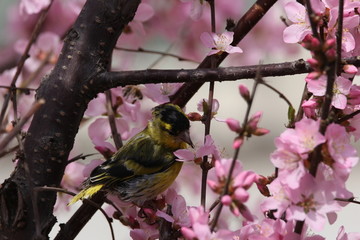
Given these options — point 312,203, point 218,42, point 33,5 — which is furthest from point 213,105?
point 33,5

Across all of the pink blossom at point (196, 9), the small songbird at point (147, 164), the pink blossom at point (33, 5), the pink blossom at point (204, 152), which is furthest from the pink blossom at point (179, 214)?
the pink blossom at point (33, 5)

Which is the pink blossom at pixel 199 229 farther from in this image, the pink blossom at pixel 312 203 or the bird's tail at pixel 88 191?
the bird's tail at pixel 88 191

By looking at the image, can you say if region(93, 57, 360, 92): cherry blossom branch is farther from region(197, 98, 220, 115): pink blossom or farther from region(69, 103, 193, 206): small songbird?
region(69, 103, 193, 206): small songbird

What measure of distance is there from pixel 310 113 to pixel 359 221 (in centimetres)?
204

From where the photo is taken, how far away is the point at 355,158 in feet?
2.45

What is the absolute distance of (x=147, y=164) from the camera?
4.26 feet

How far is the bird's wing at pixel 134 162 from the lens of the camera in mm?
1137

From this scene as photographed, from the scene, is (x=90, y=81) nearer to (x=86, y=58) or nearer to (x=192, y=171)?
(x=86, y=58)

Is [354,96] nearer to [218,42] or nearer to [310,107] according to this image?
[310,107]

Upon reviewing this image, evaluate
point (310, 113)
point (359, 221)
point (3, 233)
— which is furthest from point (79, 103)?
point (359, 221)

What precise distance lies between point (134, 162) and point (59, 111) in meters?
0.30

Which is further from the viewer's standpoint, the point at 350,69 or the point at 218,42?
the point at 218,42

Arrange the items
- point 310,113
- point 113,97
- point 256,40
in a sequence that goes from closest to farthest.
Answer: point 310,113 < point 113,97 < point 256,40

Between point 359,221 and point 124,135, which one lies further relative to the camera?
point 359,221
